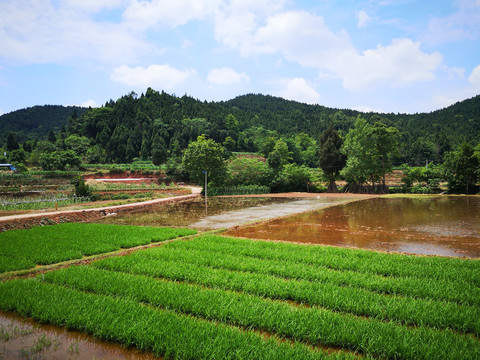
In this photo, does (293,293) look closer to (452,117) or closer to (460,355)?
(460,355)

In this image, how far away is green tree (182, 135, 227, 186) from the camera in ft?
116

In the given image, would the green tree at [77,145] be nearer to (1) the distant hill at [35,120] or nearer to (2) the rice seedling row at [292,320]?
(1) the distant hill at [35,120]

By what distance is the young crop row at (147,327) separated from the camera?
3389 millimetres

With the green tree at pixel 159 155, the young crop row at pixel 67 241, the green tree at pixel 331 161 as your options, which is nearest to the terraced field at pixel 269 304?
the young crop row at pixel 67 241

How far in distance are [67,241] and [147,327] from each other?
280 inches

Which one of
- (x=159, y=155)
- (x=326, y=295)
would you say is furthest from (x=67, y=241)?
(x=159, y=155)

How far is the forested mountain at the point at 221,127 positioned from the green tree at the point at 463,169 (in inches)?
1105

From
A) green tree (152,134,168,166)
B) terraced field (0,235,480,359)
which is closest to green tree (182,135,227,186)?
terraced field (0,235,480,359)

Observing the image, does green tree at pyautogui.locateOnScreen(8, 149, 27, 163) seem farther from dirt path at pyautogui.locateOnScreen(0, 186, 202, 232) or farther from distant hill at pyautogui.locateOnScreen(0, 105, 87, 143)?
distant hill at pyautogui.locateOnScreen(0, 105, 87, 143)

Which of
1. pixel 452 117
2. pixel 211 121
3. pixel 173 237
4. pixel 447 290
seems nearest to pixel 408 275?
pixel 447 290

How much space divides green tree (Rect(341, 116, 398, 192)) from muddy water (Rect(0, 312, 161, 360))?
39.0 m

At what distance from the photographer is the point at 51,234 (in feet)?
35.3

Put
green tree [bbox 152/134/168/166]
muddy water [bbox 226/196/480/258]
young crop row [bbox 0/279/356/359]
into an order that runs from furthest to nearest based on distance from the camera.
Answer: green tree [bbox 152/134/168/166], muddy water [bbox 226/196/480/258], young crop row [bbox 0/279/356/359]

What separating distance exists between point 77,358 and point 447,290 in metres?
5.86
